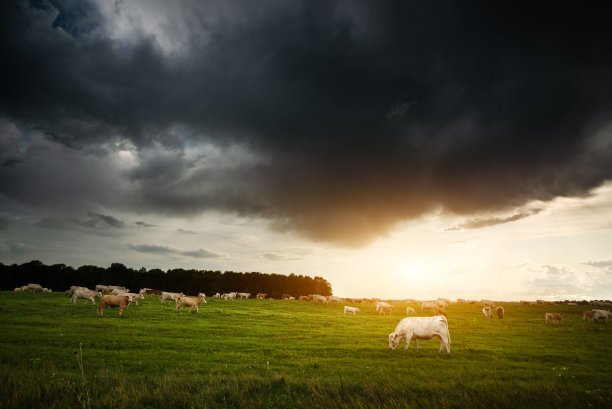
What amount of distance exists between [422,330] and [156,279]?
119 meters

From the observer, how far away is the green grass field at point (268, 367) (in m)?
7.63

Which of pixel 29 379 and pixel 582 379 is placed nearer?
pixel 29 379

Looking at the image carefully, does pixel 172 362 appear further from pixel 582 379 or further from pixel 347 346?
pixel 582 379

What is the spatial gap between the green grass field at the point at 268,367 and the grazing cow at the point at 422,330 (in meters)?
1.00

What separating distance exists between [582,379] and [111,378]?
1896 cm

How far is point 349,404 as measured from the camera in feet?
24.0

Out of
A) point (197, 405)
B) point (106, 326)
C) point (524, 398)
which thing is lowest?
point (106, 326)

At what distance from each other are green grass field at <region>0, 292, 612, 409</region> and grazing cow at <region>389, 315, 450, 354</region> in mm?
1001

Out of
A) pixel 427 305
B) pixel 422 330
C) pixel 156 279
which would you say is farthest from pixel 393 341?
pixel 156 279

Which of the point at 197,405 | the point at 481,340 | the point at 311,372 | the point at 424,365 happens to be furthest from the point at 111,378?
the point at 481,340

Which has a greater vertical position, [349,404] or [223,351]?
[349,404]

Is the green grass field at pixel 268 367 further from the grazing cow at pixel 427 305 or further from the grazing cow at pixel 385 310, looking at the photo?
the grazing cow at pixel 427 305

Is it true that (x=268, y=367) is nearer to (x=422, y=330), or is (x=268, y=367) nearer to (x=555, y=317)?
(x=422, y=330)

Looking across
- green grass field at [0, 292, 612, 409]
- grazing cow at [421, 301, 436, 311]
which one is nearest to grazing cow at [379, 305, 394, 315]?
grazing cow at [421, 301, 436, 311]
